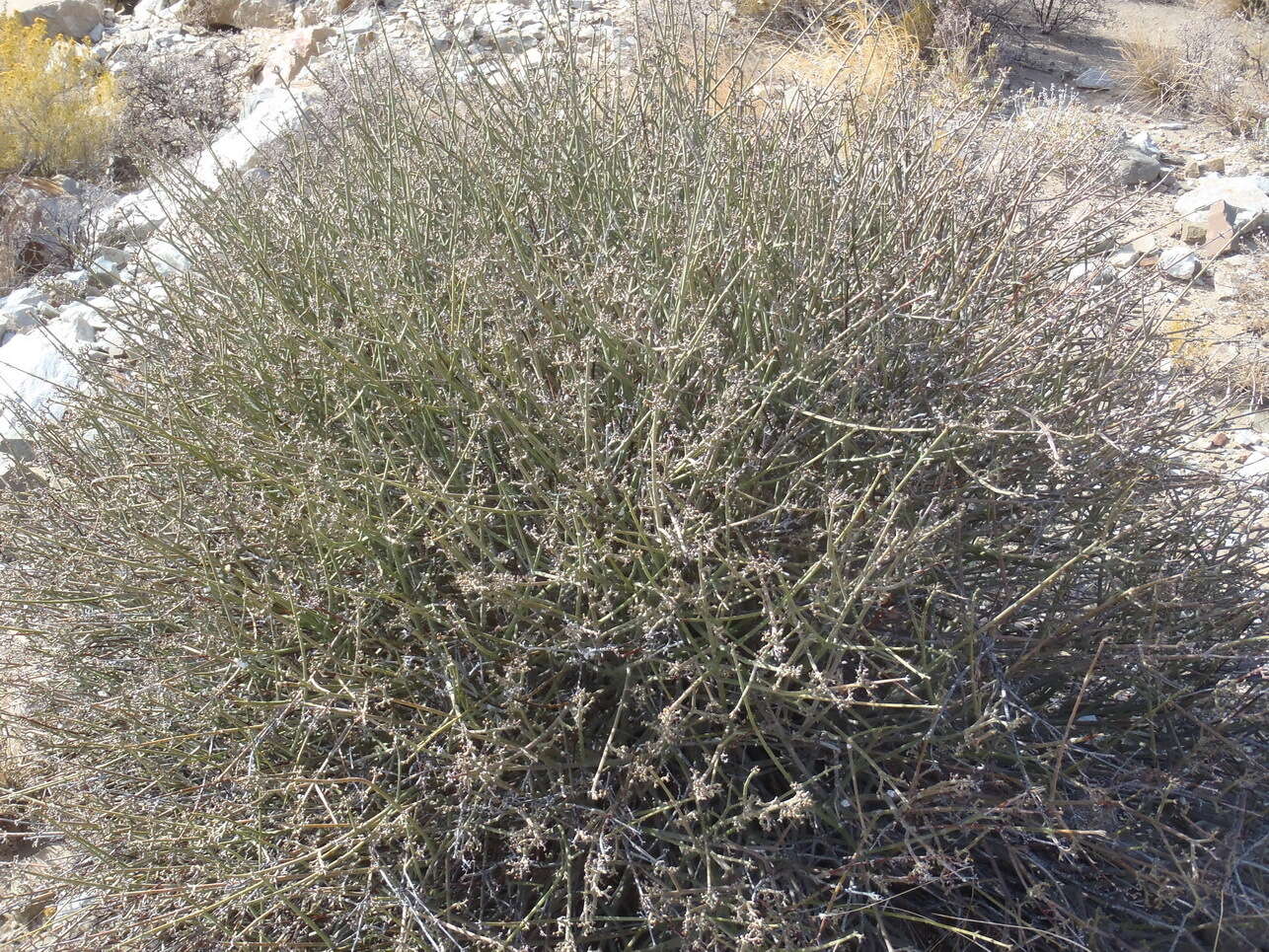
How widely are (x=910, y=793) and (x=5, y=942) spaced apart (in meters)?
2.15

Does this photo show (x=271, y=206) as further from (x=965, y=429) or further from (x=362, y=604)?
(x=965, y=429)

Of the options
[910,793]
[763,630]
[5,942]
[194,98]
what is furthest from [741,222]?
[194,98]

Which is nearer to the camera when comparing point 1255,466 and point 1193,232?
point 1255,466

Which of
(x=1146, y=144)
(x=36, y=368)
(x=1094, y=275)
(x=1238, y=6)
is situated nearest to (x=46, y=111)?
(x=36, y=368)

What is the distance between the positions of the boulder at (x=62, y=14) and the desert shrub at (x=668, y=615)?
9.87 metres

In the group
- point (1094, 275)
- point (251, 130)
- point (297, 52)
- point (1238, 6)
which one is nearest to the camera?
point (1094, 275)

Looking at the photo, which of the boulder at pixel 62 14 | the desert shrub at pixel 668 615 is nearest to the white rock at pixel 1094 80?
the desert shrub at pixel 668 615

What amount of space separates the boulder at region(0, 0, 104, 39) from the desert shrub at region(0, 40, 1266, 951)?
9.87 metres

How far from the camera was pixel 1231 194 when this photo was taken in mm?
5531

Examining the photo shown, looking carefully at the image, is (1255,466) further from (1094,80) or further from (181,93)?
(181,93)

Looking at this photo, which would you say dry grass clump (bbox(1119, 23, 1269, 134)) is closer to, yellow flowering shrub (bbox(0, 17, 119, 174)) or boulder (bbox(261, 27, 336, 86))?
boulder (bbox(261, 27, 336, 86))

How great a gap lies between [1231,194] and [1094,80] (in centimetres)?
295

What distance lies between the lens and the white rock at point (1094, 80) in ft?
25.8

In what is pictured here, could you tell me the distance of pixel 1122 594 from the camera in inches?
70.2
